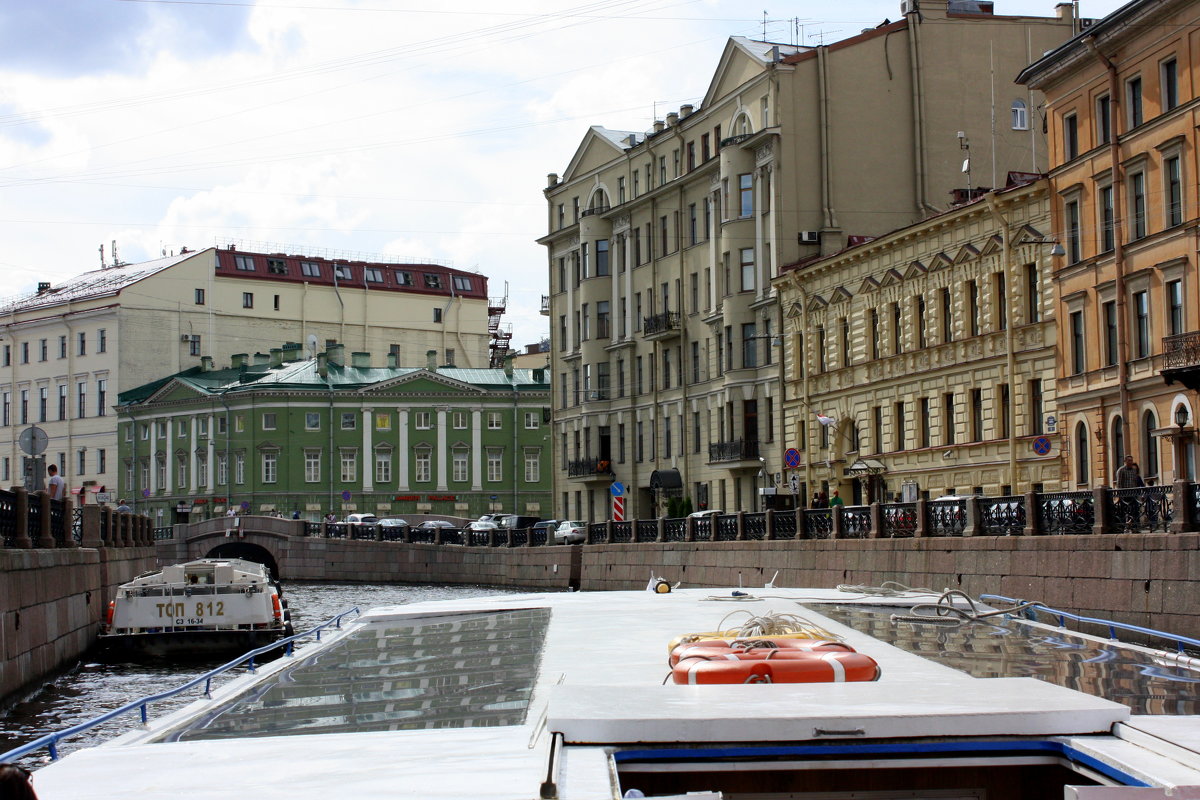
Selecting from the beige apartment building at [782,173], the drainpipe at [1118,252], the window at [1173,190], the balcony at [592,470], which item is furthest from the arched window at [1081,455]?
the balcony at [592,470]

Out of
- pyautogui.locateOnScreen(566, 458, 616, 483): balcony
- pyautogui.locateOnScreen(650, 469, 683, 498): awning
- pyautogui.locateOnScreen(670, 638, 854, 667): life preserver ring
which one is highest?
pyautogui.locateOnScreen(566, 458, 616, 483): balcony

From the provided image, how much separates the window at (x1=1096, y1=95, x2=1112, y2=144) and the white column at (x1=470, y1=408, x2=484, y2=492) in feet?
156

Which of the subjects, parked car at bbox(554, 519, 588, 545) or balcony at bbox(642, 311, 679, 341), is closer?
parked car at bbox(554, 519, 588, 545)

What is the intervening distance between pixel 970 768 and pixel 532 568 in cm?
4200

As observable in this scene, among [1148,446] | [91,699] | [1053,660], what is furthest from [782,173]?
[1053,660]

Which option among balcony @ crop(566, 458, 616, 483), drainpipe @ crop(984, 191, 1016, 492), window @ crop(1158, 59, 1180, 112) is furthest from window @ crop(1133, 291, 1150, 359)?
balcony @ crop(566, 458, 616, 483)

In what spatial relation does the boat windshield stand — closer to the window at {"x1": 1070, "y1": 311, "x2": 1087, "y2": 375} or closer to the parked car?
the window at {"x1": 1070, "y1": 311, "x2": 1087, "y2": 375}

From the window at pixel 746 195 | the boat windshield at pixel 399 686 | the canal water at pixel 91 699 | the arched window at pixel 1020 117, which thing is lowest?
the canal water at pixel 91 699

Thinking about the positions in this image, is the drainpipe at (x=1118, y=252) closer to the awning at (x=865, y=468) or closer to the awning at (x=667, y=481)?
the awning at (x=865, y=468)

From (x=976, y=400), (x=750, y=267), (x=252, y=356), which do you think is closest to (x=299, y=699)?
(x=976, y=400)

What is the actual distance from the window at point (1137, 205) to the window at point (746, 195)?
52.0ft

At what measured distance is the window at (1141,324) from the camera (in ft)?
93.7

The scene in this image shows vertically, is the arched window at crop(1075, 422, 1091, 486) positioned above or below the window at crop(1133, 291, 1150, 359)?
below

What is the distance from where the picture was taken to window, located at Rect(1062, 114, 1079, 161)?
3139 centimetres
